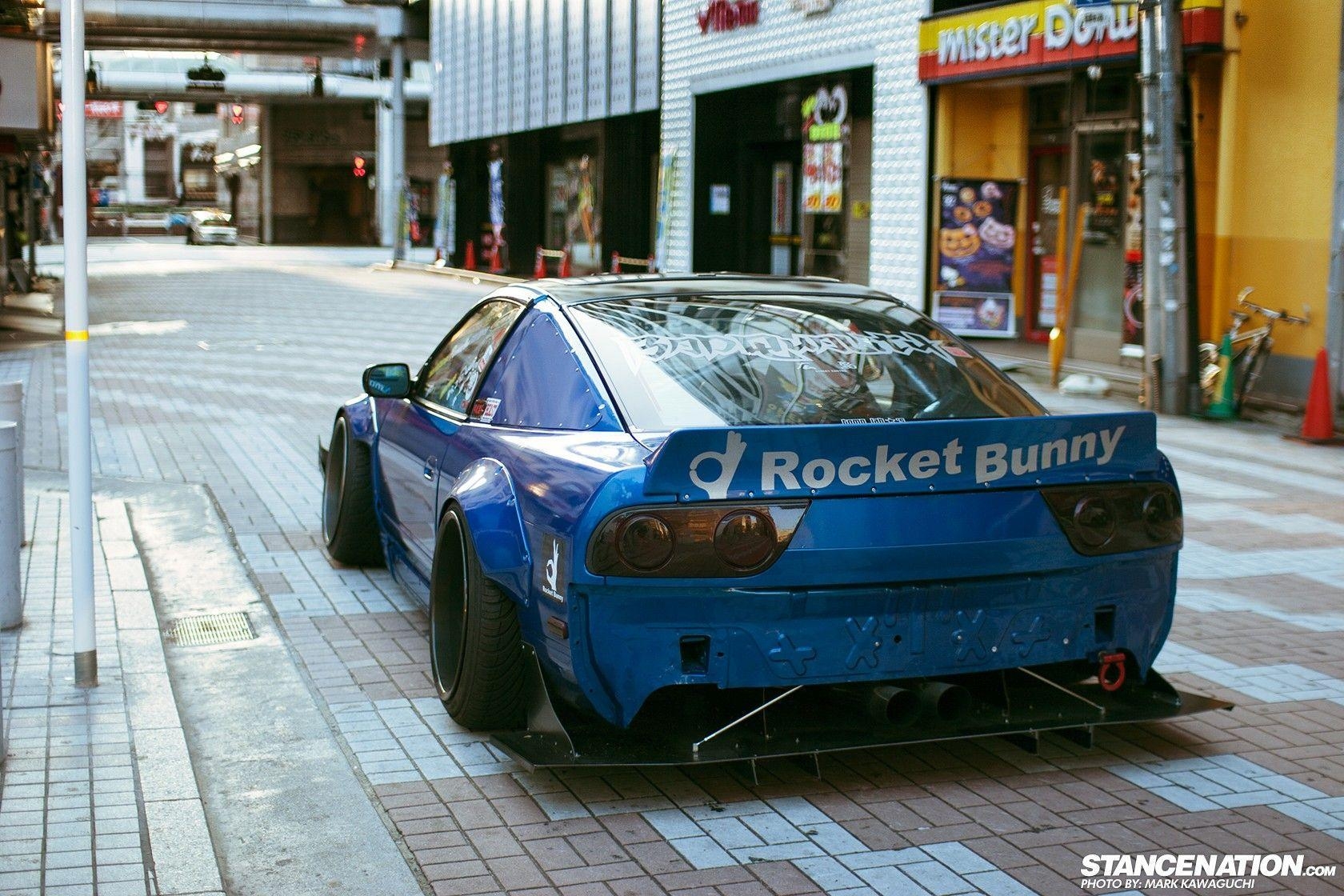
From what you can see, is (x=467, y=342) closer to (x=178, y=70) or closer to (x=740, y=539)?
(x=740, y=539)

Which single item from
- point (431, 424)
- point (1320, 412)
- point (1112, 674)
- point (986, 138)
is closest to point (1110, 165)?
point (986, 138)

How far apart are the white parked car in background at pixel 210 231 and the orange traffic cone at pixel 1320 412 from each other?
185ft

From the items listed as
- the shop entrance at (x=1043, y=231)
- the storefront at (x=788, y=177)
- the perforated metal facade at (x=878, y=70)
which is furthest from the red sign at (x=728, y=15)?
the shop entrance at (x=1043, y=231)

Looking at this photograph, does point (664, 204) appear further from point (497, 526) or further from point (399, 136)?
point (497, 526)

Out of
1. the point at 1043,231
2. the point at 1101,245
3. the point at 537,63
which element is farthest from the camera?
the point at 537,63

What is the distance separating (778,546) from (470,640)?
108cm

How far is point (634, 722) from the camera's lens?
4.41 meters

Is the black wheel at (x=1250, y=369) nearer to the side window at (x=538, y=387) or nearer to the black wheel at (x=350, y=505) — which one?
the black wheel at (x=350, y=505)

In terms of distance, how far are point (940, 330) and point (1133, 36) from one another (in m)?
10.8

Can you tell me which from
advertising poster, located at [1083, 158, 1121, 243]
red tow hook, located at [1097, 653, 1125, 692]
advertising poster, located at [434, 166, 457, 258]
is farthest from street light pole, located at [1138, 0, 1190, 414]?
advertising poster, located at [434, 166, 457, 258]

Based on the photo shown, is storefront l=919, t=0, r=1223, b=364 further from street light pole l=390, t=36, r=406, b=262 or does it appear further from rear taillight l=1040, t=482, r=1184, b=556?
street light pole l=390, t=36, r=406, b=262

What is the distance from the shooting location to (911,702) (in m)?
4.35

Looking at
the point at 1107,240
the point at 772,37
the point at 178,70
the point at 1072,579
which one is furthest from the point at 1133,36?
the point at 178,70

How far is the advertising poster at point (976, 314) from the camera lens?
58.7 ft
